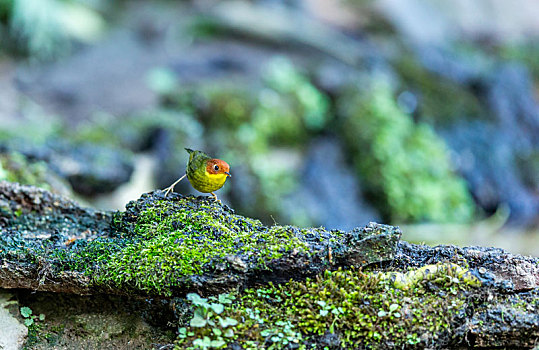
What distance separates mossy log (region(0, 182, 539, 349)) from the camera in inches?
95.0

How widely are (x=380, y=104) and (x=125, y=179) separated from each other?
5.74 metres

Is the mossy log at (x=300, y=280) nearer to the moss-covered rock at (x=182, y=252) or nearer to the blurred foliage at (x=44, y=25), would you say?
the moss-covered rock at (x=182, y=252)

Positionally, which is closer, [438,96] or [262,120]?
[262,120]

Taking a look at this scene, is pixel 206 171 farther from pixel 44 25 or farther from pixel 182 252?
pixel 44 25

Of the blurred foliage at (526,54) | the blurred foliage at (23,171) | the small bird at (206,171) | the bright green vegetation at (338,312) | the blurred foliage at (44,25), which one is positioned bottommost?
the bright green vegetation at (338,312)

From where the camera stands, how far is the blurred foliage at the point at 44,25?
10.7 metres

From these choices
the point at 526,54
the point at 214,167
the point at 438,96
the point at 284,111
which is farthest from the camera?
the point at 526,54

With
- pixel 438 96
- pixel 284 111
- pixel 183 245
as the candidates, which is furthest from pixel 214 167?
pixel 438 96

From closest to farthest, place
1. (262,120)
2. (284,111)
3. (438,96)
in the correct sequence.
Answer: (262,120)
(284,111)
(438,96)

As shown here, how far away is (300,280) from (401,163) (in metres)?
7.25

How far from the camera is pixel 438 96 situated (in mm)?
11375

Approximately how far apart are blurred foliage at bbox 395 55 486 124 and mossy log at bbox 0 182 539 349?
28.6 feet

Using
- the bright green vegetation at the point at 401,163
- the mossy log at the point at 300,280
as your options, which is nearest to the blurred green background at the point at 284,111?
the bright green vegetation at the point at 401,163

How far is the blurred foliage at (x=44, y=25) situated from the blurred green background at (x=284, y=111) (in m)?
0.03
